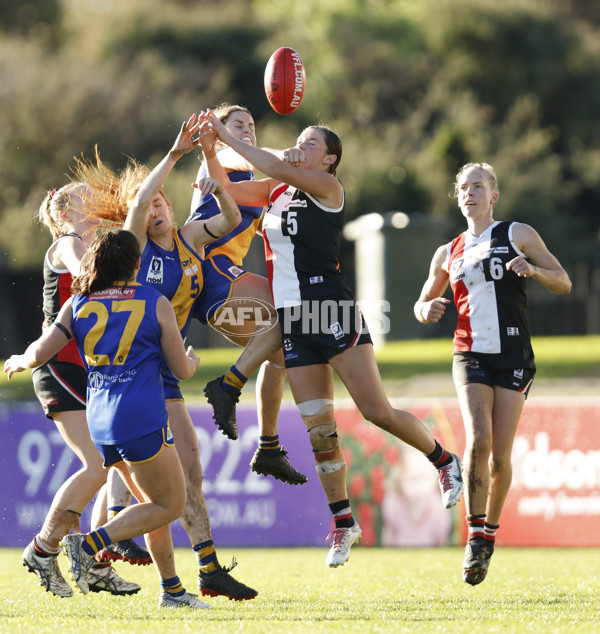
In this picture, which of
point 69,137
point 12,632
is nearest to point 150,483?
point 12,632

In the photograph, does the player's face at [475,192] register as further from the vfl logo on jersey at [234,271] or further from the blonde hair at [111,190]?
the blonde hair at [111,190]

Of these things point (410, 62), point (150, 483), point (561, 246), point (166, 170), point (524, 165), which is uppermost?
point (410, 62)

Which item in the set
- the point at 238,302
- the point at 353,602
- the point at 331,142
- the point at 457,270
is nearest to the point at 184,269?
the point at 238,302

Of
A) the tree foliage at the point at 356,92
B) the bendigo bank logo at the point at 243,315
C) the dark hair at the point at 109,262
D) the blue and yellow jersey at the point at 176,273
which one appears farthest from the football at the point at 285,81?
the tree foliage at the point at 356,92

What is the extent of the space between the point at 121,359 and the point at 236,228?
1701 millimetres

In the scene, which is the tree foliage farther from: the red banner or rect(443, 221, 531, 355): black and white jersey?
rect(443, 221, 531, 355): black and white jersey

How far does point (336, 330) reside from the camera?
6.41 m

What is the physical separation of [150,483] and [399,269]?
17.5 metres

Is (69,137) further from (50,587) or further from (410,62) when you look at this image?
(50,587)

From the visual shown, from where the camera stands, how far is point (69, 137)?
32844 mm

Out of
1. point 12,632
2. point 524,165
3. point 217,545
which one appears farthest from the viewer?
point 524,165

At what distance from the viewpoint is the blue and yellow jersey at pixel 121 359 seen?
5.54 meters

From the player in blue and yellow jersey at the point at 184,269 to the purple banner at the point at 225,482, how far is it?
4849 millimetres

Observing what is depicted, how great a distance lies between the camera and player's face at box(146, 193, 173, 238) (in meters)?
6.34
